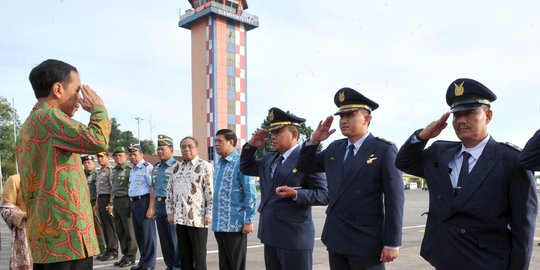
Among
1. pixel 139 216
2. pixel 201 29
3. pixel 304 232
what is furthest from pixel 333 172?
pixel 201 29

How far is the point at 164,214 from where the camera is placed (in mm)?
6465

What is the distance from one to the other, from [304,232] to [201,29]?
46421 mm

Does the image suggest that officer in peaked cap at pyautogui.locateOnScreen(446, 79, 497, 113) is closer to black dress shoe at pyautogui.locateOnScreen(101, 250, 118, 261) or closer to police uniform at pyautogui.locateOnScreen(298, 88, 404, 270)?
police uniform at pyautogui.locateOnScreen(298, 88, 404, 270)

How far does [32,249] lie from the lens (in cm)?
237

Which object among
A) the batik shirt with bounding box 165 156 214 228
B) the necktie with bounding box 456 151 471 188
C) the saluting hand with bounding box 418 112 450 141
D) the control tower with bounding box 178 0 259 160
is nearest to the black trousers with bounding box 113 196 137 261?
the batik shirt with bounding box 165 156 214 228

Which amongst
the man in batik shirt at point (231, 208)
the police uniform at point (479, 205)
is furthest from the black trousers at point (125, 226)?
the police uniform at point (479, 205)

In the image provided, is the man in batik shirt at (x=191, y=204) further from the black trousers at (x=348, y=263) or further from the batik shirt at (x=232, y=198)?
the black trousers at (x=348, y=263)

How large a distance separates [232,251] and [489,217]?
10.2 ft

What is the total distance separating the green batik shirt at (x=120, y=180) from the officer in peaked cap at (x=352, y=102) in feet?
16.9

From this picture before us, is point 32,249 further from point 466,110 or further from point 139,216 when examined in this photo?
point 139,216

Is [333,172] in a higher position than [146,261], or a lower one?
higher

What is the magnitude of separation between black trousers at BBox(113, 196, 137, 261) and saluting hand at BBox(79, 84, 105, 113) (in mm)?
5164

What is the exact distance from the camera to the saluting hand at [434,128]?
2646 millimetres

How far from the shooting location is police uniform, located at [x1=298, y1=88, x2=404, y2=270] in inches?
120
